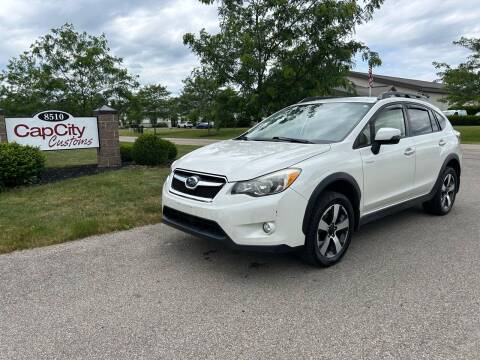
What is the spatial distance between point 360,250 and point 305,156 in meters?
1.41

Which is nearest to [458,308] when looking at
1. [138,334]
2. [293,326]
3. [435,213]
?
[293,326]

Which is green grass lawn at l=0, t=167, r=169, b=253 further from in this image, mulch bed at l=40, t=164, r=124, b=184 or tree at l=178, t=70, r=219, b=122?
tree at l=178, t=70, r=219, b=122

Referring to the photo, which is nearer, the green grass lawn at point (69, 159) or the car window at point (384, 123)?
the car window at point (384, 123)

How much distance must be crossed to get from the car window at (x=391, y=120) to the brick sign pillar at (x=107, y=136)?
7.09m

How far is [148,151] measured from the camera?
34.2 feet

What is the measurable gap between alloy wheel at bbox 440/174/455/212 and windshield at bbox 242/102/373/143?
2.15m

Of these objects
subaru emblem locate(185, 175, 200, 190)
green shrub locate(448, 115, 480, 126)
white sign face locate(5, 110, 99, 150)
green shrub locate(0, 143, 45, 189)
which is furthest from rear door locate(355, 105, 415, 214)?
green shrub locate(448, 115, 480, 126)

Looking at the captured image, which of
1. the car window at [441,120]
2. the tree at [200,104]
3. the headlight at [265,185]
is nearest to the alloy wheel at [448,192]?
the car window at [441,120]

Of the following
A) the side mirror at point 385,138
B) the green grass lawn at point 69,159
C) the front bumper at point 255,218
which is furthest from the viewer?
the green grass lawn at point 69,159

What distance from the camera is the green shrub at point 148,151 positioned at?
10.5 metres

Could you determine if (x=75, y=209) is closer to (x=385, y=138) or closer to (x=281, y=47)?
(x=385, y=138)

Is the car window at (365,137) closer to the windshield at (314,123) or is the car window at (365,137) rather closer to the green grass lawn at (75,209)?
the windshield at (314,123)

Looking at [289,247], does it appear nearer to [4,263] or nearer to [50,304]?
[50,304]

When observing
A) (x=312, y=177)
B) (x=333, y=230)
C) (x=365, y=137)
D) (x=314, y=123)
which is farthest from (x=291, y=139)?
(x=333, y=230)
